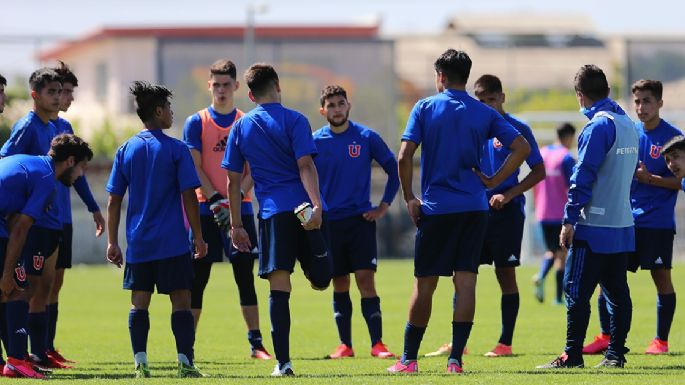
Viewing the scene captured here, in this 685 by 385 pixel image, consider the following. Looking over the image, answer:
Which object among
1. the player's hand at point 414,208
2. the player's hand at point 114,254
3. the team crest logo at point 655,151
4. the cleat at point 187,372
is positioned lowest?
the cleat at point 187,372

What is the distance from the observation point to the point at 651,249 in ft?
42.2

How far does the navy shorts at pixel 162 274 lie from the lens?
35.9 feet

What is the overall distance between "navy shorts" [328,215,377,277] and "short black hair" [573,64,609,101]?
3.12 meters

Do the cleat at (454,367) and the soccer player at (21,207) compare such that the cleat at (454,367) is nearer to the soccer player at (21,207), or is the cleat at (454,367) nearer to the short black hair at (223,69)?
the soccer player at (21,207)

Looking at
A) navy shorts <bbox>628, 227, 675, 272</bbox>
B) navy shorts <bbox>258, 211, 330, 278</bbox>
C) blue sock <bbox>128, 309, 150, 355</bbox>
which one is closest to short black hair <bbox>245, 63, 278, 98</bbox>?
navy shorts <bbox>258, 211, 330, 278</bbox>

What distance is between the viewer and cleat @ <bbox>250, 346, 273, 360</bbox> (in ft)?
43.3

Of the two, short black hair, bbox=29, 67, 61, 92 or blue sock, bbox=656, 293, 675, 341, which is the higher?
short black hair, bbox=29, 67, 61, 92

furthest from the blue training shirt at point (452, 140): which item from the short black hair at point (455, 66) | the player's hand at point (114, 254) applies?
the player's hand at point (114, 254)

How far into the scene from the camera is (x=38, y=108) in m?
12.6

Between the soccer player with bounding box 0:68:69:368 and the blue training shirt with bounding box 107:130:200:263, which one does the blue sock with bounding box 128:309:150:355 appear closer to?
the blue training shirt with bounding box 107:130:200:263

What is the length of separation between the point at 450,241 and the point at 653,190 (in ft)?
9.26

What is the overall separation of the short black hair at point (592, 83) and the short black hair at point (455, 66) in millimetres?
917

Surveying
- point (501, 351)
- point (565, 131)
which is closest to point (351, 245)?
point (501, 351)

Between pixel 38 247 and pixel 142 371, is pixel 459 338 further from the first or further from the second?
pixel 38 247
